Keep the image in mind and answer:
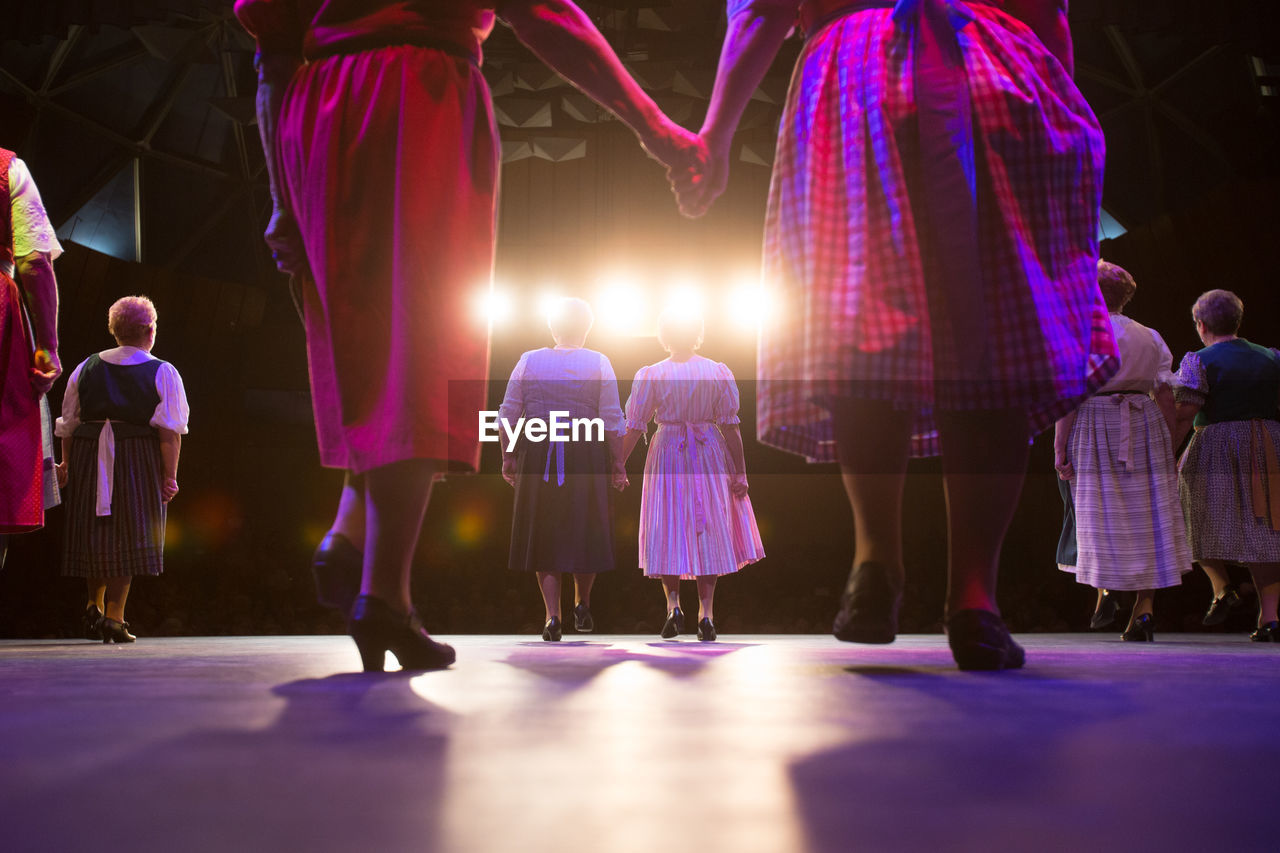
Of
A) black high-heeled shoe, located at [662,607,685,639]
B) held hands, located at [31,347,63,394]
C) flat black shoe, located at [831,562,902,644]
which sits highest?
held hands, located at [31,347,63,394]

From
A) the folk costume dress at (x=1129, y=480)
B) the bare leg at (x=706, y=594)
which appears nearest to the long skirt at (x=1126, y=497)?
the folk costume dress at (x=1129, y=480)

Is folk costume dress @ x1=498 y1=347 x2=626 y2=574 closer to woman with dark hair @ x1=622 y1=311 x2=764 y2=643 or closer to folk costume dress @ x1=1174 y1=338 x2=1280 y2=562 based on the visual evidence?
woman with dark hair @ x1=622 y1=311 x2=764 y2=643

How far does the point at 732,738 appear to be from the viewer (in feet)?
2.99

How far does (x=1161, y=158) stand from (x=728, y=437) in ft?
20.2

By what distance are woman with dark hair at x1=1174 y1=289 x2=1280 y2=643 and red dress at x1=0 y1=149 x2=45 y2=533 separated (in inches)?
172

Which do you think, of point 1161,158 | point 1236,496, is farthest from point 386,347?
point 1161,158

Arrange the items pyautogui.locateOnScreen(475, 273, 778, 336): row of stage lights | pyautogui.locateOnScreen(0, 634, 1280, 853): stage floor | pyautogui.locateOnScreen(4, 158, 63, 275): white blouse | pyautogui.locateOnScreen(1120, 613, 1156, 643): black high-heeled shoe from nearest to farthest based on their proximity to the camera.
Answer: pyautogui.locateOnScreen(0, 634, 1280, 853): stage floor < pyautogui.locateOnScreen(4, 158, 63, 275): white blouse < pyautogui.locateOnScreen(1120, 613, 1156, 643): black high-heeled shoe < pyautogui.locateOnScreen(475, 273, 778, 336): row of stage lights

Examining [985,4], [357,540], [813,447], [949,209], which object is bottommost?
[357,540]

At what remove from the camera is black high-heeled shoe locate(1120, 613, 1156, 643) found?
4.04m

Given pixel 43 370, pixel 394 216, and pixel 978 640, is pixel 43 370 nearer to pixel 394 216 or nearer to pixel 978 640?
pixel 394 216

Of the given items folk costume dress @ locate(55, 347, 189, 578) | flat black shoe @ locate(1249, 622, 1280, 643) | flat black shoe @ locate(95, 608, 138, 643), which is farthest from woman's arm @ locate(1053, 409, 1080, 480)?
flat black shoe @ locate(95, 608, 138, 643)

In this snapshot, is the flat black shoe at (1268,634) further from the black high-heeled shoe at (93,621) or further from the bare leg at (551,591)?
the black high-heeled shoe at (93,621)

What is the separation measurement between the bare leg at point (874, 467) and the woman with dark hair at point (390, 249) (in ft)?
2.12

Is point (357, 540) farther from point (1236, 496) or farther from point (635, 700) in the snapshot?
point (1236, 496)
